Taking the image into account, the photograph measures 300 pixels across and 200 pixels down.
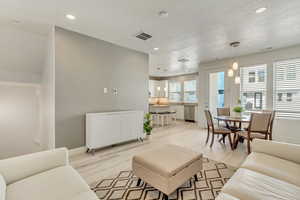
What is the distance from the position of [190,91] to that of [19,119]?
7.47m

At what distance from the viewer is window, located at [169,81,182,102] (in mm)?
8477

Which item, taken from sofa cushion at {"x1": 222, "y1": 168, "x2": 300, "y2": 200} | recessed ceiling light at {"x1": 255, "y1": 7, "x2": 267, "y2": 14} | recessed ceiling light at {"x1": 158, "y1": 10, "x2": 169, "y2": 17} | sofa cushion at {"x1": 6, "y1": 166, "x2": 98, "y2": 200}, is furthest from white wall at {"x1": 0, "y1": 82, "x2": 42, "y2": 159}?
recessed ceiling light at {"x1": 255, "y1": 7, "x2": 267, "y2": 14}

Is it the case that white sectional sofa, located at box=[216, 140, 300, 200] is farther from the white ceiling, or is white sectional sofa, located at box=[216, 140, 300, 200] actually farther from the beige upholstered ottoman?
the white ceiling

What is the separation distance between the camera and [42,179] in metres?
1.30

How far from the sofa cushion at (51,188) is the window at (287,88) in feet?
17.4

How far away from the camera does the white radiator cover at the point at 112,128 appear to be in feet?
10.1

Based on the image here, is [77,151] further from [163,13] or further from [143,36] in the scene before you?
[163,13]

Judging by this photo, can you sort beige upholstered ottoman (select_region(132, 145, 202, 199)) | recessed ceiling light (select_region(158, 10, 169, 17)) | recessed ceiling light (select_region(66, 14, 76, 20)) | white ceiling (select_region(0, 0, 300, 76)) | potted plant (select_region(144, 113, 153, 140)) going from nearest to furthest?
beige upholstered ottoman (select_region(132, 145, 202, 199)), white ceiling (select_region(0, 0, 300, 76)), recessed ceiling light (select_region(158, 10, 169, 17)), recessed ceiling light (select_region(66, 14, 76, 20)), potted plant (select_region(144, 113, 153, 140))

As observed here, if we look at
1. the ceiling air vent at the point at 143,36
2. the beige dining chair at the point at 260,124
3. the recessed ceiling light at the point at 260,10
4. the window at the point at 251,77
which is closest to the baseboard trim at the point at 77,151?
the ceiling air vent at the point at 143,36

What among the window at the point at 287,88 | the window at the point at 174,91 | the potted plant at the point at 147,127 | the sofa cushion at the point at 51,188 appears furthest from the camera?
the window at the point at 174,91

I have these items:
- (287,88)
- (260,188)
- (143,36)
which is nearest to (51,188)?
(260,188)

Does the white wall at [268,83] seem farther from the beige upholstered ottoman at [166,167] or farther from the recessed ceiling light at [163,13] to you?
the beige upholstered ottoman at [166,167]

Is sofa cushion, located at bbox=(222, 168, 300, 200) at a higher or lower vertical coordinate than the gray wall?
lower

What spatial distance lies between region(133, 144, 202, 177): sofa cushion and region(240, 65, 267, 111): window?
383 cm
